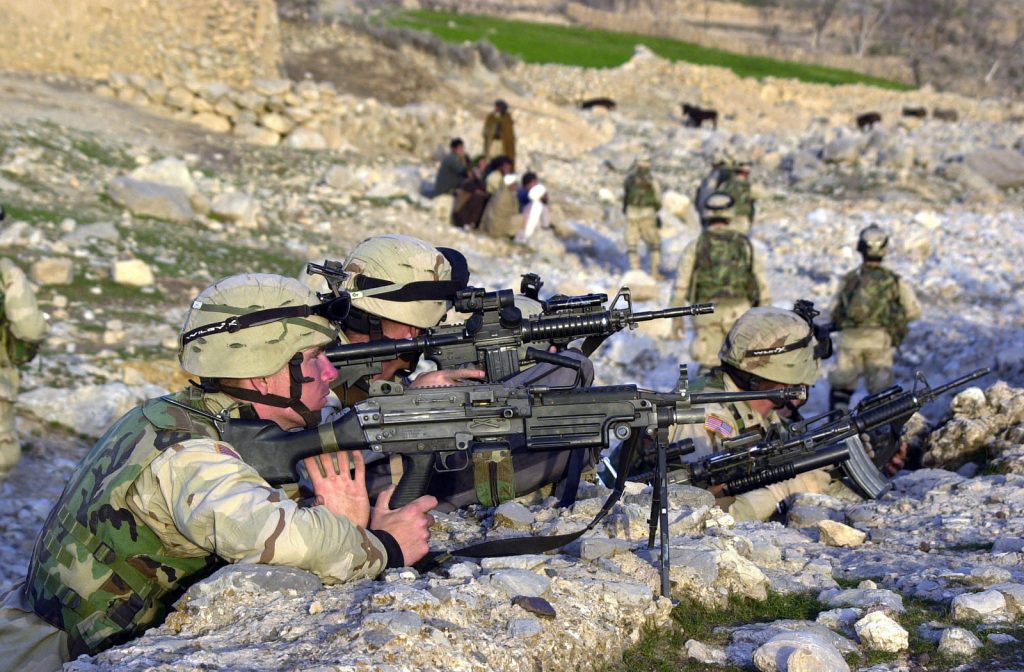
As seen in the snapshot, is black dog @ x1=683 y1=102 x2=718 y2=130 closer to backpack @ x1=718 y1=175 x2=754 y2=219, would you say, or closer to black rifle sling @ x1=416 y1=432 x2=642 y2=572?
backpack @ x1=718 y1=175 x2=754 y2=219

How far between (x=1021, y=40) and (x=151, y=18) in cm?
5492

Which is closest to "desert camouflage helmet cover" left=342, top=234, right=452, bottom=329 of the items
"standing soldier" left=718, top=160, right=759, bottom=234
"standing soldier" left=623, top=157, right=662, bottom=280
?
"standing soldier" left=718, top=160, right=759, bottom=234

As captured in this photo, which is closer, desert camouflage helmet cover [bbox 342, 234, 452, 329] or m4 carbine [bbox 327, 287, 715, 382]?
m4 carbine [bbox 327, 287, 715, 382]

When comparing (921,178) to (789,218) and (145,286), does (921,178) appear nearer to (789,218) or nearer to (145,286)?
(789,218)

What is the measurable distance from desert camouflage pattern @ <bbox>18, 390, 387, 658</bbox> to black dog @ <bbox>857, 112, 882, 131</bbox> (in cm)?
2941

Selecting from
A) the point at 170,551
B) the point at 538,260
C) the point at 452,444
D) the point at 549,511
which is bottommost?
the point at 538,260

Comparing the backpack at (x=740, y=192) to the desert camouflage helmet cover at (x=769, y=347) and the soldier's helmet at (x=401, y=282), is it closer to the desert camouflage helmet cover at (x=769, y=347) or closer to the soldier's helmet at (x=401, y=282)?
the desert camouflage helmet cover at (x=769, y=347)

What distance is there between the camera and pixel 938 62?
54344 mm

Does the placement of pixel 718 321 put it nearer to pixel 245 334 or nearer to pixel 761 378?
pixel 761 378

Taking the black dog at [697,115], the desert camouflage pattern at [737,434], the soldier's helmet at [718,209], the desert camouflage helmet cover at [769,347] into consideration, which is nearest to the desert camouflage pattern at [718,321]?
the soldier's helmet at [718,209]

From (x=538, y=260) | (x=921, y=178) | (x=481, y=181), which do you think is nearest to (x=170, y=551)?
(x=538, y=260)

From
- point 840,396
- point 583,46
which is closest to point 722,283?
point 840,396

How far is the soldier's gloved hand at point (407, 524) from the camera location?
130 inches

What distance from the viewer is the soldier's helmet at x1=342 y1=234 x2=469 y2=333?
181 inches
